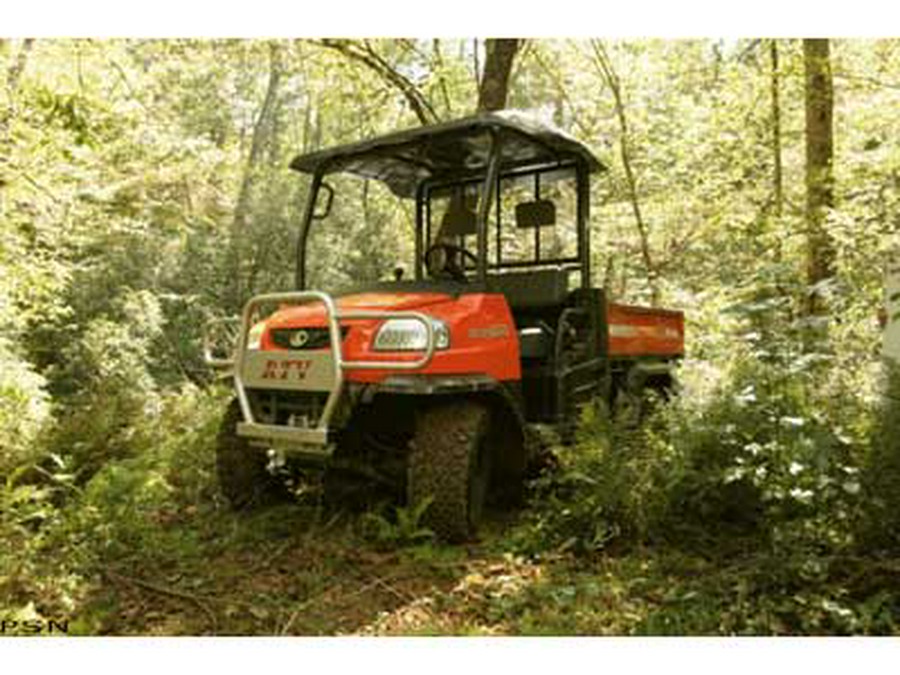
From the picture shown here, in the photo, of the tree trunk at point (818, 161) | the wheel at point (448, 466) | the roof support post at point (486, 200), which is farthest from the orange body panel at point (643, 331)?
the wheel at point (448, 466)

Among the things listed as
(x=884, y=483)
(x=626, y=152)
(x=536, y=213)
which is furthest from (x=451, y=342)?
(x=626, y=152)

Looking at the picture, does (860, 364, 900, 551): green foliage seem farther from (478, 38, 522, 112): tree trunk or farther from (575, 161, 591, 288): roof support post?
(478, 38, 522, 112): tree trunk

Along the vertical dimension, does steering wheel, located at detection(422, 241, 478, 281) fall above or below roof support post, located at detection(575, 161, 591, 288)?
below

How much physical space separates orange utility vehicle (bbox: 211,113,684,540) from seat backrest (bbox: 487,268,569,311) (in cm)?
1

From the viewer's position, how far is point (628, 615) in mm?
2881

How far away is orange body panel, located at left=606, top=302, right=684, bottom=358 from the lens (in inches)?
209

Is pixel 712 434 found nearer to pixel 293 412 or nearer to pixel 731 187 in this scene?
pixel 293 412

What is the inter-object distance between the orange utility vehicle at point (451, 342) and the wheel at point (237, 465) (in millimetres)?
11

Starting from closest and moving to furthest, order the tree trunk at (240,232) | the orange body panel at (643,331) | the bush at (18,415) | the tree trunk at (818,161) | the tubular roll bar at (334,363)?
the tubular roll bar at (334,363) < the bush at (18,415) < the orange body panel at (643,331) < the tree trunk at (818,161) < the tree trunk at (240,232)

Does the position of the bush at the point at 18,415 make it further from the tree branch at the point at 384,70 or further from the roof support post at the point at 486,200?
the tree branch at the point at 384,70

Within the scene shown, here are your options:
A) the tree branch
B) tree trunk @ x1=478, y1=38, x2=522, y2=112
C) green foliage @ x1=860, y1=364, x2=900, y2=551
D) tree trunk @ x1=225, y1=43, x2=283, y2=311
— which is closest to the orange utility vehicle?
green foliage @ x1=860, y1=364, x2=900, y2=551

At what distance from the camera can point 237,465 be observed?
14.2ft

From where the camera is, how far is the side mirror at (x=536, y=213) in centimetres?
514

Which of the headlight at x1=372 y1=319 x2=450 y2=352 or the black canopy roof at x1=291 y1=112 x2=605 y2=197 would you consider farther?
the black canopy roof at x1=291 y1=112 x2=605 y2=197
